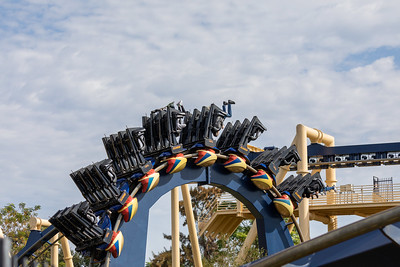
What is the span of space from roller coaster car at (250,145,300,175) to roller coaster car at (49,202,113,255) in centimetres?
437

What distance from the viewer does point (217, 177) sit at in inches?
590

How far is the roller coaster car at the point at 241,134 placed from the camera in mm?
15211

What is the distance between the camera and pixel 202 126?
14555 mm

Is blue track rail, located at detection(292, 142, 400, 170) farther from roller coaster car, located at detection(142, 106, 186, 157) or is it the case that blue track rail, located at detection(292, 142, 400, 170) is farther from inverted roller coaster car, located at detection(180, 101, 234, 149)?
roller coaster car, located at detection(142, 106, 186, 157)

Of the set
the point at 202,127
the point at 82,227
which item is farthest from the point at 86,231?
the point at 202,127

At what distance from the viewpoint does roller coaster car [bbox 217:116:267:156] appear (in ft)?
49.9

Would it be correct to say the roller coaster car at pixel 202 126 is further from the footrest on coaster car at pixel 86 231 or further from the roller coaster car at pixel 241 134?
the footrest on coaster car at pixel 86 231

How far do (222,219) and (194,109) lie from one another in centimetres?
1348

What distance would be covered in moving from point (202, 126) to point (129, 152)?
6.26ft

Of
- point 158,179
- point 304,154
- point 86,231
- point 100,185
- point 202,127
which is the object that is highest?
point 304,154

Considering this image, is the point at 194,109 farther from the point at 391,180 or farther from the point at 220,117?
the point at 391,180

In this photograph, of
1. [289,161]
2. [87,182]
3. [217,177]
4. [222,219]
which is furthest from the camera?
[222,219]

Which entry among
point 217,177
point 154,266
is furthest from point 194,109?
point 154,266

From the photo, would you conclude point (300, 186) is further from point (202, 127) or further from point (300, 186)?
point (202, 127)
